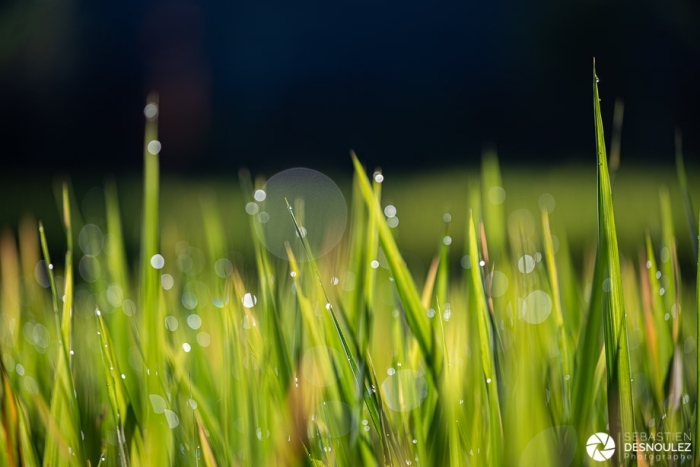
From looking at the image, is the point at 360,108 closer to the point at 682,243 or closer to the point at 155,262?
the point at 682,243

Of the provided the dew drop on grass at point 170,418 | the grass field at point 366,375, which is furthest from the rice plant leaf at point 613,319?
the dew drop on grass at point 170,418

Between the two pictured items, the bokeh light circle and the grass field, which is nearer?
the grass field

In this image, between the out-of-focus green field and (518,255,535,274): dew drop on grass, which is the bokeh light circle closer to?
the out-of-focus green field

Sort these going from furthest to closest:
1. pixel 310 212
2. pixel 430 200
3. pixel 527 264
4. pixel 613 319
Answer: pixel 430 200, pixel 310 212, pixel 527 264, pixel 613 319

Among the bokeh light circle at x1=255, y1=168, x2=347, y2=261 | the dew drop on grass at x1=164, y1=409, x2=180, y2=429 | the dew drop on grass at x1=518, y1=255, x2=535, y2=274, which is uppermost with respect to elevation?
the bokeh light circle at x1=255, y1=168, x2=347, y2=261

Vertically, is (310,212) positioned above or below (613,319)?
above

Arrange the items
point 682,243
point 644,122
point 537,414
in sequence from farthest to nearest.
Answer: point 644,122, point 682,243, point 537,414

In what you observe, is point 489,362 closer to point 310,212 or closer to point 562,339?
point 562,339

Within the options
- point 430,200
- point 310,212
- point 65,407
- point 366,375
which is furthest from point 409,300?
point 430,200

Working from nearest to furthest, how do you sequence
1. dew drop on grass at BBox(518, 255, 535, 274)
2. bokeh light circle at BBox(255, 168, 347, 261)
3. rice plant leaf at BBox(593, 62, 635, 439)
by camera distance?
1. rice plant leaf at BBox(593, 62, 635, 439)
2. dew drop on grass at BBox(518, 255, 535, 274)
3. bokeh light circle at BBox(255, 168, 347, 261)

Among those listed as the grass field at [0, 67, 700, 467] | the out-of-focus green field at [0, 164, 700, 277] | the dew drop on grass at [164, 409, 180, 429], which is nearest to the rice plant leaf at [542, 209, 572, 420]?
the grass field at [0, 67, 700, 467]

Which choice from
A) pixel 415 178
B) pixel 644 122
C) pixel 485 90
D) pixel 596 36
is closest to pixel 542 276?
pixel 415 178
